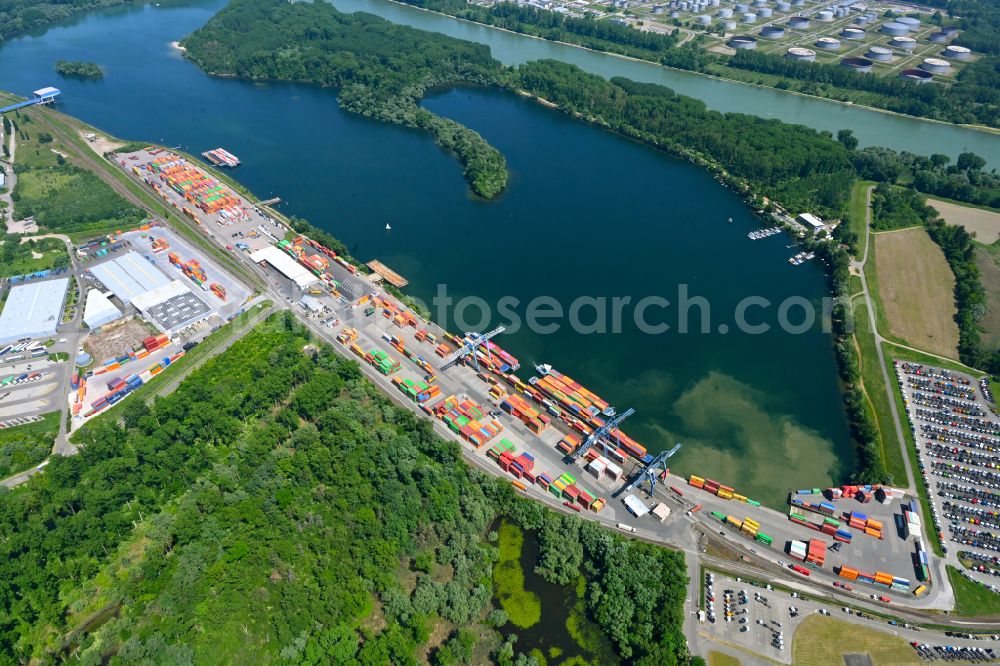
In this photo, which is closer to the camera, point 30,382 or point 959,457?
point 959,457

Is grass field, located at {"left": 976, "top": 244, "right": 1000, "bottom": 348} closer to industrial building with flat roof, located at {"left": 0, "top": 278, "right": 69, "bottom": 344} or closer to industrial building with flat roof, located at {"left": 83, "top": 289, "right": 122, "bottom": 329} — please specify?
industrial building with flat roof, located at {"left": 83, "top": 289, "right": 122, "bottom": 329}

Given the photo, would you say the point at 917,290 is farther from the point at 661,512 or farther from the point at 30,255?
the point at 30,255

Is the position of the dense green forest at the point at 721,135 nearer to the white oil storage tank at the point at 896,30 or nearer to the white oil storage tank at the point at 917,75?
the white oil storage tank at the point at 917,75

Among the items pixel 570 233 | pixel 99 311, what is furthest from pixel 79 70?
pixel 570 233

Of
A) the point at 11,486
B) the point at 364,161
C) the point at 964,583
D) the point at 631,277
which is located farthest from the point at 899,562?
the point at 364,161

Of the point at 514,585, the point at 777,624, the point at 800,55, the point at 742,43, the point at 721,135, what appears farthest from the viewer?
the point at 742,43

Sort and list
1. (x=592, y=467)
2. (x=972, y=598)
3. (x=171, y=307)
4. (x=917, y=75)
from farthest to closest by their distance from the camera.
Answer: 1. (x=917, y=75)
2. (x=171, y=307)
3. (x=592, y=467)
4. (x=972, y=598)

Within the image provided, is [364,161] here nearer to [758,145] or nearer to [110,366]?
[110,366]

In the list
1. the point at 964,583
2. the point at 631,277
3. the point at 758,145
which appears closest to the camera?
the point at 964,583
